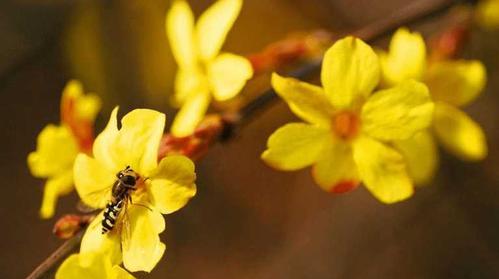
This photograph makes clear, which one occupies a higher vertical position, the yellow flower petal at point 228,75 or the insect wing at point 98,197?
the insect wing at point 98,197

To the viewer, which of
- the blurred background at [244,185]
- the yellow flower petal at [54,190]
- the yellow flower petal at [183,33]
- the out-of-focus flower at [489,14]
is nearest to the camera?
the yellow flower petal at [54,190]

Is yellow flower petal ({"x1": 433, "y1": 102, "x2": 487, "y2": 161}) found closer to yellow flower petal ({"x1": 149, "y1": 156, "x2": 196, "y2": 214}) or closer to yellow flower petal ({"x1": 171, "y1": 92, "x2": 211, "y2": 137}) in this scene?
yellow flower petal ({"x1": 171, "y1": 92, "x2": 211, "y2": 137})

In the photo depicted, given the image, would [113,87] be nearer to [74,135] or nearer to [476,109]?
[476,109]

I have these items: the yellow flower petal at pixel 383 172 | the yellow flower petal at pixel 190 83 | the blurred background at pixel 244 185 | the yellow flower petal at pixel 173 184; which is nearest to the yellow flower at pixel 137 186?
the yellow flower petal at pixel 173 184

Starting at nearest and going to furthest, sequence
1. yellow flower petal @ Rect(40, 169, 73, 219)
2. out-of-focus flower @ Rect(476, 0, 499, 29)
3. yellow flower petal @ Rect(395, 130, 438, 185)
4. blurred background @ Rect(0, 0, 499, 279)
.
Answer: yellow flower petal @ Rect(40, 169, 73, 219) < yellow flower petal @ Rect(395, 130, 438, 185) < out-of-focus flower @ Rect(476, 0, 499, 29) < blurred background @ Rect(0, 0, 499, 279)

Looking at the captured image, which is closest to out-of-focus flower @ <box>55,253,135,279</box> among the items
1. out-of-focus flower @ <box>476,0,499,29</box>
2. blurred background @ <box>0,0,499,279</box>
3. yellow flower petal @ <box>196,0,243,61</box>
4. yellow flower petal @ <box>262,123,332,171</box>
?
yellow flower petal @ <box>262,123,332,171</box>

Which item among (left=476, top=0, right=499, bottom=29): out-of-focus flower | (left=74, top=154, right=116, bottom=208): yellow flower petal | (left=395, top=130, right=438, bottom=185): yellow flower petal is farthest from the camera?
(left=476, top=0, right=499, bottom=29): out-of-focus flower

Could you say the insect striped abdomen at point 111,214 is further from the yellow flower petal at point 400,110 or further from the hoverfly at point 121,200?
the yellow flower petal at point 400,110

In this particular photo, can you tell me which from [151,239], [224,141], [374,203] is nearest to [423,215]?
[374,203]
